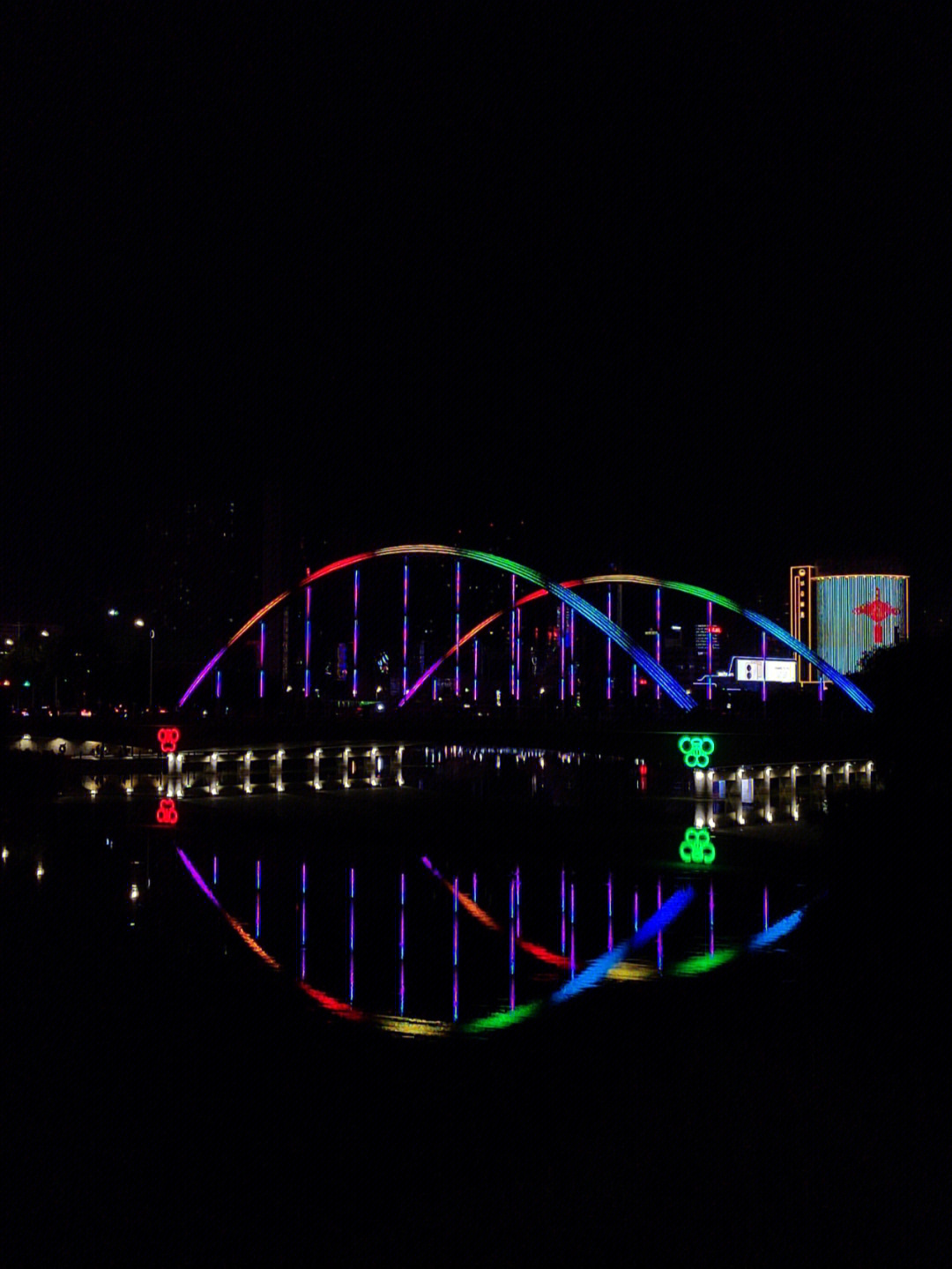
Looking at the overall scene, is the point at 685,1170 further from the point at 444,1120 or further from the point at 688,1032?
the point at 688,1032

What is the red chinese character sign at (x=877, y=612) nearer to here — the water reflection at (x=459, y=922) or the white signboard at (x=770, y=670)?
the white signboard at (x=770, y=670)

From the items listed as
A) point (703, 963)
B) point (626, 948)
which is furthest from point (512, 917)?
point (703, 963)

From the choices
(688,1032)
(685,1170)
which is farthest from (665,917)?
(685,1170)

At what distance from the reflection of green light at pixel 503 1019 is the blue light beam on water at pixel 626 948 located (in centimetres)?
45

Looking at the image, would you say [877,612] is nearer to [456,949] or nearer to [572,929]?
[572,929]

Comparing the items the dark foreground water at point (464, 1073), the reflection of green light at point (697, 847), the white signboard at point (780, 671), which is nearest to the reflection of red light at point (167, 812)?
the dark foreground water at point (464, 1073)

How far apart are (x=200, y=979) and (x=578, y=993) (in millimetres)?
5629

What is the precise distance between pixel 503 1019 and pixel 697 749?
33.2 m

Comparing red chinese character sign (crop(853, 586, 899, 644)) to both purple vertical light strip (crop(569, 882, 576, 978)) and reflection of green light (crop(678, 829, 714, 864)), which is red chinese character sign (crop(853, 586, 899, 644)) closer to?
reflection of green light (crop(678, 829, 714, 864))

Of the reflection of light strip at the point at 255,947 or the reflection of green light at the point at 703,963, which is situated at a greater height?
the reflection of light strip at the point at 255,947

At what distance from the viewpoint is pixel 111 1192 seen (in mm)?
10367

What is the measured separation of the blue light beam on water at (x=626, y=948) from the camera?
17828mm

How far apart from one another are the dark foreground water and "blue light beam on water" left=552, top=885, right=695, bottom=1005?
7.7 inches

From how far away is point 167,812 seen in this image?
134 feet
